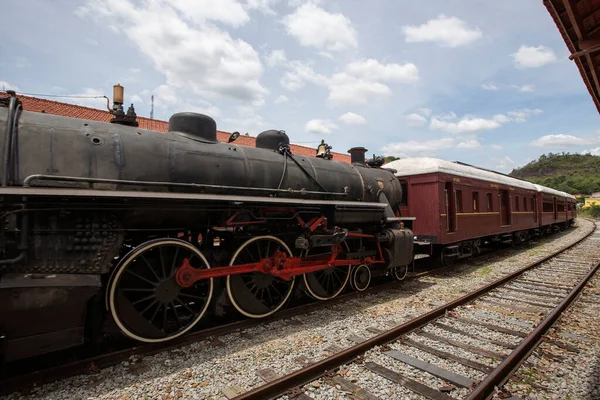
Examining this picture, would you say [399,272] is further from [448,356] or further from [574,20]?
[574,20]

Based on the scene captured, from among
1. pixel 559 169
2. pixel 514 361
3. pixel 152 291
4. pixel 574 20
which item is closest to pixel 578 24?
pixel 574 20

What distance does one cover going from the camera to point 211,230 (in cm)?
487

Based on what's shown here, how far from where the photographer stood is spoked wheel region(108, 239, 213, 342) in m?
3.91

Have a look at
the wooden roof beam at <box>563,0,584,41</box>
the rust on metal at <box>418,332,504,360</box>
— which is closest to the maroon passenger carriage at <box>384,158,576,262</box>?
the rust on metal at <box>418,332,504,360</box>

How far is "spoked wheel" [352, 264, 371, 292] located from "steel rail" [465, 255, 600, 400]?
3.12 m

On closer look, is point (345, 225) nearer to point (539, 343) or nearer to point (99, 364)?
point (539, 343)

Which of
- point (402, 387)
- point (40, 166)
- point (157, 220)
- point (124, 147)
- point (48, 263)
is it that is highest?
point (124, 147)

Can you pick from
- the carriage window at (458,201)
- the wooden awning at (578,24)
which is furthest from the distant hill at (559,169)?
the wooden awning at (578,24)

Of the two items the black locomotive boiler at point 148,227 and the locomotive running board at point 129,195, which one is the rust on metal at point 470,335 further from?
the locomotive running board at point 129,195

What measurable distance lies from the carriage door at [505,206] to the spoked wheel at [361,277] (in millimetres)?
9203

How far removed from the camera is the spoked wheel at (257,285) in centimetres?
499

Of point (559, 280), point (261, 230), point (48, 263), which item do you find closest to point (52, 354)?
point (48, 263)

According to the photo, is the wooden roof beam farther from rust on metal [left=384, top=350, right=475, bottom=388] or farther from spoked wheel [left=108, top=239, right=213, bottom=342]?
spoked wheel [left=108, top=239, right=213, bottom=342]

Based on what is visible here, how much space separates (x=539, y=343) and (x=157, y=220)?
5.45 m
